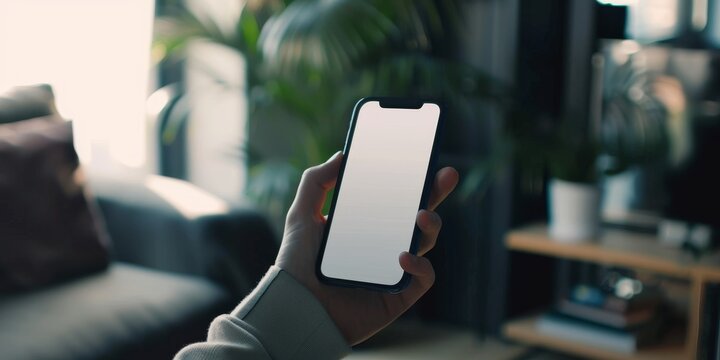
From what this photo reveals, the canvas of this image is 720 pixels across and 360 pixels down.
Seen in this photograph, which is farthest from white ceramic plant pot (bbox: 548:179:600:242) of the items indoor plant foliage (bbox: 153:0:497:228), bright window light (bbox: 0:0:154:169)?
bright window light (bbox: 0:0:154:169)

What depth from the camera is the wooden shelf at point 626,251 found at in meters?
1.85

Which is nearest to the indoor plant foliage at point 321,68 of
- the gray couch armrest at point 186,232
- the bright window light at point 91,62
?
the gray couch armrest at point 186,232

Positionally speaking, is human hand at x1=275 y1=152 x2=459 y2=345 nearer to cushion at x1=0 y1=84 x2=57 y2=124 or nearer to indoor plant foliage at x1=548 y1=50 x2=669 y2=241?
cushion at x1=0 y1=84 x2=57 y2=124

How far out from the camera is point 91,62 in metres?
2.51

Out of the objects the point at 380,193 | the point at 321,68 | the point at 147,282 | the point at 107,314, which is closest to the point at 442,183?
the point at 380,193

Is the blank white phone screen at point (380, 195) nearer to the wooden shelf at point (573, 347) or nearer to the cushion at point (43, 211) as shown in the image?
the cushion at point (43, 211)

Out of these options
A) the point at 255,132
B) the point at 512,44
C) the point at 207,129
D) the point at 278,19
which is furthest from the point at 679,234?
the point at 207,129

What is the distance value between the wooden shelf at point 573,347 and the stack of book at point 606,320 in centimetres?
1

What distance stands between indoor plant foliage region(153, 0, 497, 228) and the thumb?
3.35ft

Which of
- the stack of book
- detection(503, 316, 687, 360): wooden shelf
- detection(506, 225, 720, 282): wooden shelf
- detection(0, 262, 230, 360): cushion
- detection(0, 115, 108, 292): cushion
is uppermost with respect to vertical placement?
detection(0, 115, 108, 292): cushion

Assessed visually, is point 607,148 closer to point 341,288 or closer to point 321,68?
point 321,68

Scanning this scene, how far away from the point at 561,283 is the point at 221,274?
1.14 metres

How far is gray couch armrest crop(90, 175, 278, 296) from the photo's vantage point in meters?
1.71

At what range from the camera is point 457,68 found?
6.57ft
